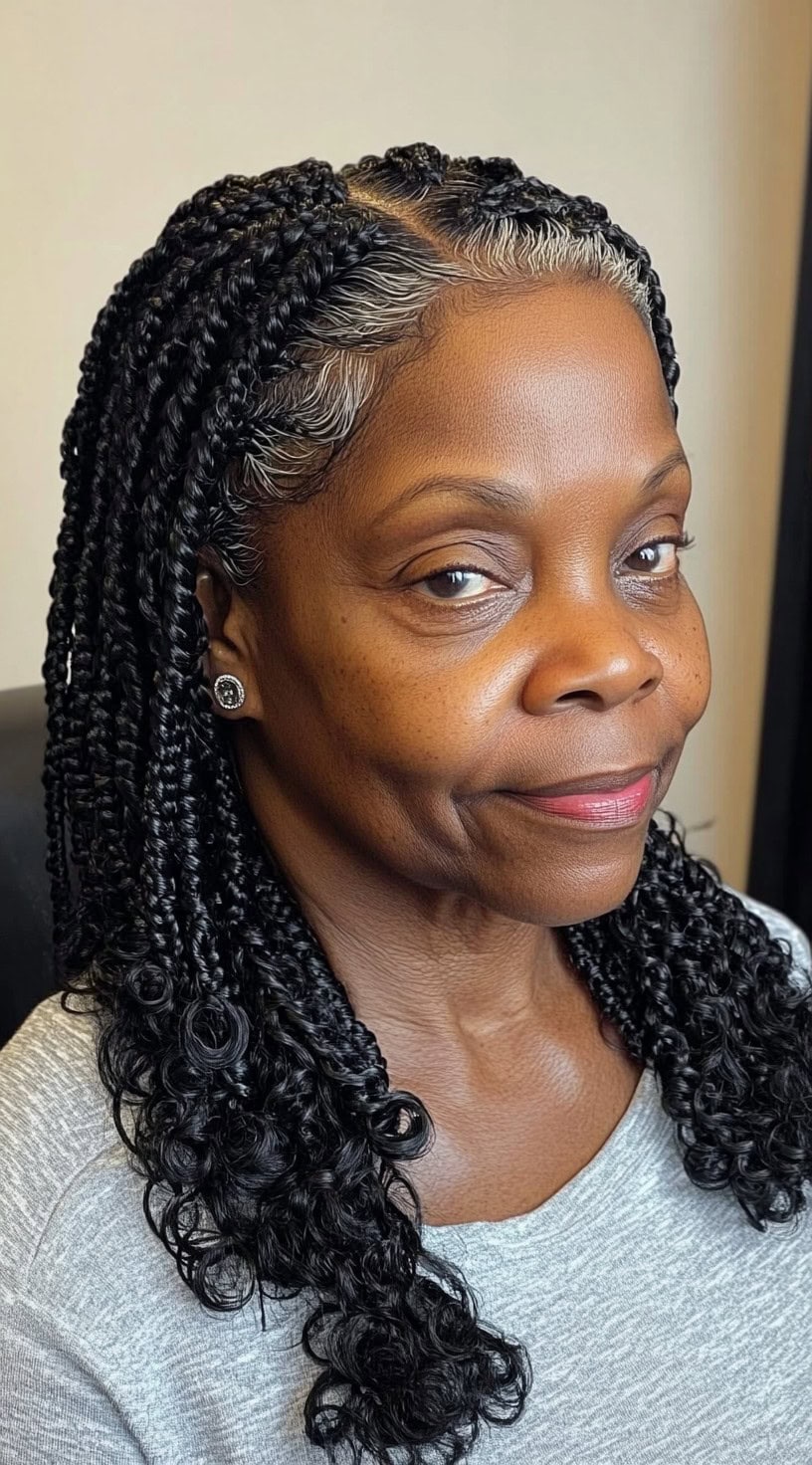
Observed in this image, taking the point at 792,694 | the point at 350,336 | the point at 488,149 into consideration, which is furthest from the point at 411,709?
the point at 792,694

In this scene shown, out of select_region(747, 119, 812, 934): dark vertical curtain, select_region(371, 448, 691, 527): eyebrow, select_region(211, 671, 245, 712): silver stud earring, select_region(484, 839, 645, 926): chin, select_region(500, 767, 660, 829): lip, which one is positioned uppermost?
select_region(371, 448, 691, 527): eyebrow

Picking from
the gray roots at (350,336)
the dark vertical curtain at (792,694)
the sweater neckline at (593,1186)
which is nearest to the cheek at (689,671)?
the gray roots at (350,336)

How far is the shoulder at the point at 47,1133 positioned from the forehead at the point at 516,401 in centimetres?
41

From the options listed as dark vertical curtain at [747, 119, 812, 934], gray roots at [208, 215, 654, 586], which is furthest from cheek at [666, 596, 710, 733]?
dark vertical curtain at [747, 119, 812, 934]

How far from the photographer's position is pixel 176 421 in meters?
0.80

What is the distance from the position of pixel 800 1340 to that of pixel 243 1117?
43 cm

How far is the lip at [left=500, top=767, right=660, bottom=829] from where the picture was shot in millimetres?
763

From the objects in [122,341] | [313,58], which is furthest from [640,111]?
[122,341]

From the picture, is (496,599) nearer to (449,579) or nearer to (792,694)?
(449,579)

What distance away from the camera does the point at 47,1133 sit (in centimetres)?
85

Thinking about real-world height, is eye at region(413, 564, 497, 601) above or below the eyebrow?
below

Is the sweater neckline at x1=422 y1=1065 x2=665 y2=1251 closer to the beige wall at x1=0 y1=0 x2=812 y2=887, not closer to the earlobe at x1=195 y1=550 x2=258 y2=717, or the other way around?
the earlobe at x1=195 y1=550 x2=258 y2=717

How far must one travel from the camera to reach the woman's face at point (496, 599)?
742 millimetres

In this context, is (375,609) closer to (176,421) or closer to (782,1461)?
(176,421)
